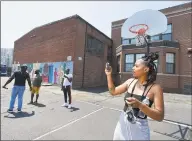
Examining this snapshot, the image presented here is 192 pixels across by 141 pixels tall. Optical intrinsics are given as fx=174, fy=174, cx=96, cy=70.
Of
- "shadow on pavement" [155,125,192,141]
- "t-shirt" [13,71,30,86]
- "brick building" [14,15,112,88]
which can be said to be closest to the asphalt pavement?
"shadow on pavement" [155,125,192,141]

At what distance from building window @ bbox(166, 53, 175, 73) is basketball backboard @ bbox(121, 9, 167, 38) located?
44.7 feet

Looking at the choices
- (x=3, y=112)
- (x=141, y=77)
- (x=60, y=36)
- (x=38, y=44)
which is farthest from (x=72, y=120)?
(x=38, y=44)

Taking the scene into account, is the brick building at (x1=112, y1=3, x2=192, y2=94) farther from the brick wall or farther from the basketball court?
the basketball court

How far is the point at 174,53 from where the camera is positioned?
60.4 feet

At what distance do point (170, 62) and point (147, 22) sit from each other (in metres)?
14.2

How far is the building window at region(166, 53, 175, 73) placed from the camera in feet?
59.2

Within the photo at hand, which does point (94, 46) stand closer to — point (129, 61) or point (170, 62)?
point (129, 61)

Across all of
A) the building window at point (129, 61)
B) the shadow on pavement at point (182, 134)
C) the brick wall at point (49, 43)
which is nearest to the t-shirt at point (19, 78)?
the shadow on pavement at point (182, 134)

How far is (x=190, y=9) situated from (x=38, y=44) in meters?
18.2

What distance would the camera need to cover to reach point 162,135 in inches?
200

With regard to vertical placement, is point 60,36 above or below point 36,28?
below

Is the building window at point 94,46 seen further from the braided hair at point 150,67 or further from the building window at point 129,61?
the braided hair at point 150,67

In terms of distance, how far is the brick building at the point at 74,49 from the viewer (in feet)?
56.2

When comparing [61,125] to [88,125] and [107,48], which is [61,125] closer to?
[88,125]
